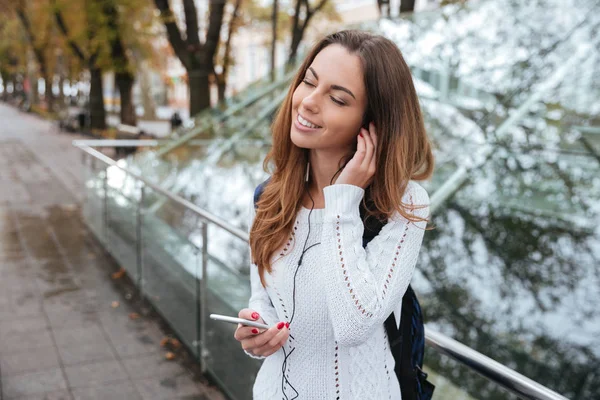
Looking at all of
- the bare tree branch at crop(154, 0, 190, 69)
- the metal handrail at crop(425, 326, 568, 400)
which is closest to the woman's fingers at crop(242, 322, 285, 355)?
the metal handrail at crop(425, 326, 568, 400)

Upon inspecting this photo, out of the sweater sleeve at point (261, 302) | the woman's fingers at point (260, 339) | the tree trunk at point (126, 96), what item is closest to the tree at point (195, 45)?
the sweater sleeve at point (261, 302)

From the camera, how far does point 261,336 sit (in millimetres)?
1486

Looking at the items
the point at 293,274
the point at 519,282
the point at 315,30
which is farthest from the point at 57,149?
the point at 293,274

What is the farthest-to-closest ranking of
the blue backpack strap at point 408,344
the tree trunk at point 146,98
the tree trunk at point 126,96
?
the tree trunk at point 146,98
the tree trunk at point 126,96
the blue backpack strap at point 408,344

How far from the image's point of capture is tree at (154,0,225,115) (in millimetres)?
10844

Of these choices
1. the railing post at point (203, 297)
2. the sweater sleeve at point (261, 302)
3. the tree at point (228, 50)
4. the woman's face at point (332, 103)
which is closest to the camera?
the woman's face at point (332, 103)

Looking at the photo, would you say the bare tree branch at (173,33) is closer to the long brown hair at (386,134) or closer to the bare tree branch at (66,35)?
the long brown hair at (386,134)

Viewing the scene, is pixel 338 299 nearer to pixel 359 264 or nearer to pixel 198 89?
pixel 359 264

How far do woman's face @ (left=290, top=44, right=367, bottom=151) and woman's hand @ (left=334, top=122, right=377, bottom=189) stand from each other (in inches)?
2.6

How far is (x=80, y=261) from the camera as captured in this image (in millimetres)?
6840

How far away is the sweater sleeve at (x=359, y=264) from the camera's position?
1369 millimetres

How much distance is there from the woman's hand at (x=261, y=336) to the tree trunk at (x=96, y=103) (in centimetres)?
2315

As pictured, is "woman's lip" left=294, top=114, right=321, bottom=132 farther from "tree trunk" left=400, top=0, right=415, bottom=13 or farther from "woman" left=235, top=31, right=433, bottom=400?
"tree trunk" left=400, top=0, right=415, bottom=13

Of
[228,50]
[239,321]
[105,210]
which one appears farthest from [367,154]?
[228,50]
